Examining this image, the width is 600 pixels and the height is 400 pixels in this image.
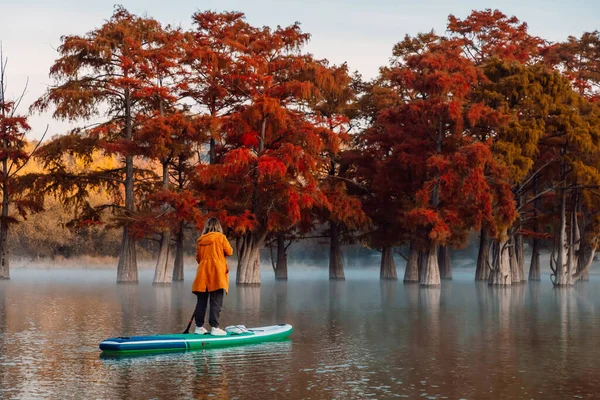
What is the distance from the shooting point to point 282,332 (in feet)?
58.2

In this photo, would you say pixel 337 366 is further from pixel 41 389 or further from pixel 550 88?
pixel 550 88

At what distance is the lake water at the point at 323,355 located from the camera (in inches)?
479

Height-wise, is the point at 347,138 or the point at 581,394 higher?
the point at 347,138

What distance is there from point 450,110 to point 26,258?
45.4 metres

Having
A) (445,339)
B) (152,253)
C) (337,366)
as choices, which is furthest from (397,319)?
(152,253)

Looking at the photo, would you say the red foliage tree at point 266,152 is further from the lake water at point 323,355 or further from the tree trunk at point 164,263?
the lake water at point 323,355

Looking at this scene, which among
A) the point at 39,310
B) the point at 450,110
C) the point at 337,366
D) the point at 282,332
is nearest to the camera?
the point at 337,366

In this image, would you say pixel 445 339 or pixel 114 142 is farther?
pixel 114 142

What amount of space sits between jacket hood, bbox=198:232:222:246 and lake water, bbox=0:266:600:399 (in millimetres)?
2025

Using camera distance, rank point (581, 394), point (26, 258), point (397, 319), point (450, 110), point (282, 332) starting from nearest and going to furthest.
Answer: point (581, 394) → point (282, 332) → point (397, 319) → point (450, 110) → point (26, 258)

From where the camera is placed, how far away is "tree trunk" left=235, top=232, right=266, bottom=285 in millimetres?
45062

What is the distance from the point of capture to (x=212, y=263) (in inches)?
669

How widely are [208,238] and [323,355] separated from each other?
3156 mm

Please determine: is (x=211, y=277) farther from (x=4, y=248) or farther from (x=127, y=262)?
(x=4, y=248)
